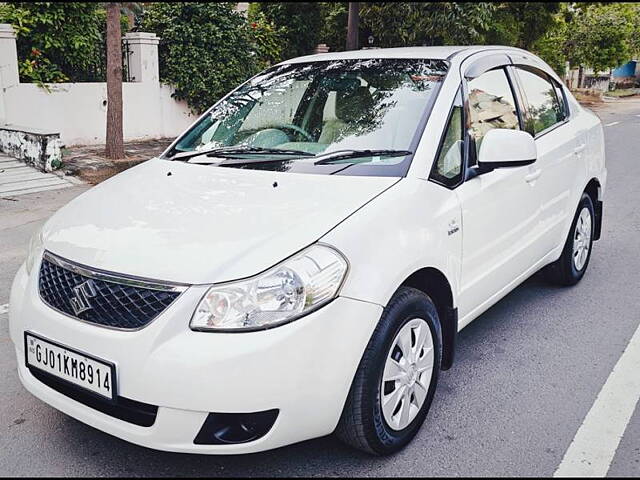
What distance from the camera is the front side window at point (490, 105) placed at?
3.71 meters

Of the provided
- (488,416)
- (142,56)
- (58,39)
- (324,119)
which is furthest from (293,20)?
(488,416)

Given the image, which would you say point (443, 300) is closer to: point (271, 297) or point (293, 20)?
point (271, 297)

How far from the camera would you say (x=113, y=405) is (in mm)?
2529

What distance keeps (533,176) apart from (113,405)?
8.75 ft

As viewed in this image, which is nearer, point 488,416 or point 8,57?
point 488,416

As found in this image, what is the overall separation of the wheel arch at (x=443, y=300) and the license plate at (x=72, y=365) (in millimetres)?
1311

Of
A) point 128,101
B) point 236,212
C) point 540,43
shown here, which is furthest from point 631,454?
point 540,43

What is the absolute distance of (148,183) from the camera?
3373 millimetres

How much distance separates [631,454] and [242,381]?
67.6 inches

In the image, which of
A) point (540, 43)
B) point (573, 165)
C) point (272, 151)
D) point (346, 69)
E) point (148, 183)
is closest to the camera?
point (148, 183)

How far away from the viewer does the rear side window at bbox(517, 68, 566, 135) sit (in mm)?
4348

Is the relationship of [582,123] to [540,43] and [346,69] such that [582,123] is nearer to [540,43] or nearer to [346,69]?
[346,69]

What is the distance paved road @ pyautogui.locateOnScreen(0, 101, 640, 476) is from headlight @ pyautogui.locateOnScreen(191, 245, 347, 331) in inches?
28.6

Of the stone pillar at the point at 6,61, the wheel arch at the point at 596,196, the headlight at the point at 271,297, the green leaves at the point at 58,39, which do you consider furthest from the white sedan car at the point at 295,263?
the green leaves at the point at 58,39
